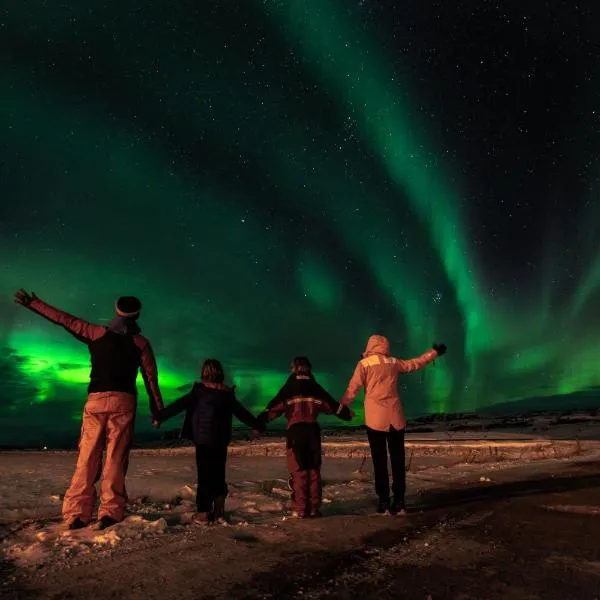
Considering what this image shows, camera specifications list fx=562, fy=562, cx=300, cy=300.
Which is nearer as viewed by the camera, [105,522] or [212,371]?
[105,522]

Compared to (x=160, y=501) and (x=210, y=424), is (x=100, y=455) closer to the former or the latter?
(x=210, y=424)

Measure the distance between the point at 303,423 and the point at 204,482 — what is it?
1.39 m

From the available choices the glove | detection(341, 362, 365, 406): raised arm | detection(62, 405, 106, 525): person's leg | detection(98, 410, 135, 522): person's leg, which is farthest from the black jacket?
the glove

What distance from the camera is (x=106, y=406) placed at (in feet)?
18.7

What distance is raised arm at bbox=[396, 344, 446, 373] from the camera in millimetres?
7190

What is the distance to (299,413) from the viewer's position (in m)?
6.86

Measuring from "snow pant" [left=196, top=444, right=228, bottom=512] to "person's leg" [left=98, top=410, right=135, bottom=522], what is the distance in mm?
789

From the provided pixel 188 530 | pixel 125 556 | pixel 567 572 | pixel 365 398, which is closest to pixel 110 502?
pixel 188 530

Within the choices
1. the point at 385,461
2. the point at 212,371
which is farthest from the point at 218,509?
the point at 385,461

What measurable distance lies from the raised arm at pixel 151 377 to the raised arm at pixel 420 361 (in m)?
3.00

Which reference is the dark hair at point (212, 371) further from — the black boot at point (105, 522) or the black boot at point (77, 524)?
the black boot at point (77, 524)

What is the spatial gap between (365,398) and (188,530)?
2765 mm

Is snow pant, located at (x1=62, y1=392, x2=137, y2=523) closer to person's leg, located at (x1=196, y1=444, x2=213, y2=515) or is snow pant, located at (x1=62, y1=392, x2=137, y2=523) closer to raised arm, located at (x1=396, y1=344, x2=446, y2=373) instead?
person's leg, located at (x1=196, y1=444, x2=213, y2=515)

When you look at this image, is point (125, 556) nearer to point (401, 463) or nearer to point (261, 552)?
point (261, 552)
